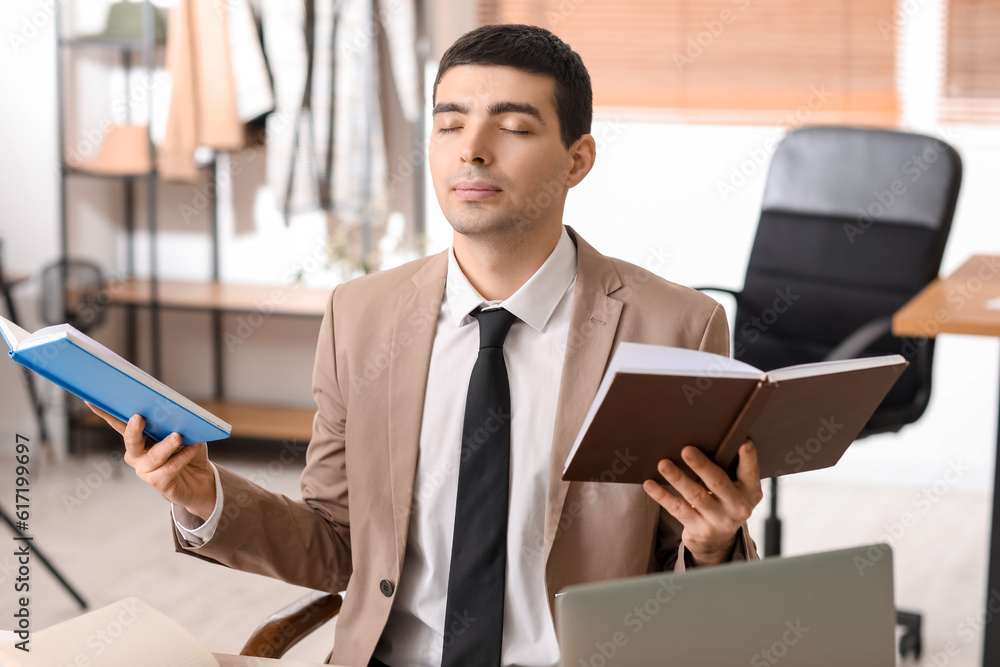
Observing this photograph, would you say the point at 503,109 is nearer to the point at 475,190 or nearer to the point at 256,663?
the point at 475,190

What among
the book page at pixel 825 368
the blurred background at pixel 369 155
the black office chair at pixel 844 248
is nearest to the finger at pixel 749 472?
the book page at pixel 825 368

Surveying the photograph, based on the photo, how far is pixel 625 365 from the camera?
1.04 metres

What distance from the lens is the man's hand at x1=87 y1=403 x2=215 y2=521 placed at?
119 cm

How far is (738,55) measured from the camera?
3947mm

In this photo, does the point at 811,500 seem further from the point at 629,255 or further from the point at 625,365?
the point at 625,365

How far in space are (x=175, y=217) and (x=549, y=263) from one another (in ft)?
10.9

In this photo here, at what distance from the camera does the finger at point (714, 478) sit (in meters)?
1.16

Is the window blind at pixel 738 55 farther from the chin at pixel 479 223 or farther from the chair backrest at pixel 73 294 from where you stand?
the chin at pixel 479 223

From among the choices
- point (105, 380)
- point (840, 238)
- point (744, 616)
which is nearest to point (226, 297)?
point (840, 238)

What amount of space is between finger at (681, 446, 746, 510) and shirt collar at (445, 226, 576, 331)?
366 millimetres

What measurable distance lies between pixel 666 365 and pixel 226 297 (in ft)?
10.8

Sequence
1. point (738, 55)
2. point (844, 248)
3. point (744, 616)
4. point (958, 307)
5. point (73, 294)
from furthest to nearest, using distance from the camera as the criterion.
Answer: point (73, 294)
point (738, 55)
point (844, 248)
point (958, 307)
point (744, 616)

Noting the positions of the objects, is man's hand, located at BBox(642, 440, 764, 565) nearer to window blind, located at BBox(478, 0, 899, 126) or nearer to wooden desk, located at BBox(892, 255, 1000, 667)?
wooden desk, located at BBox(892, 255, 1000, 667)

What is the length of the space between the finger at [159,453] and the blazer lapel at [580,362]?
477 mm
